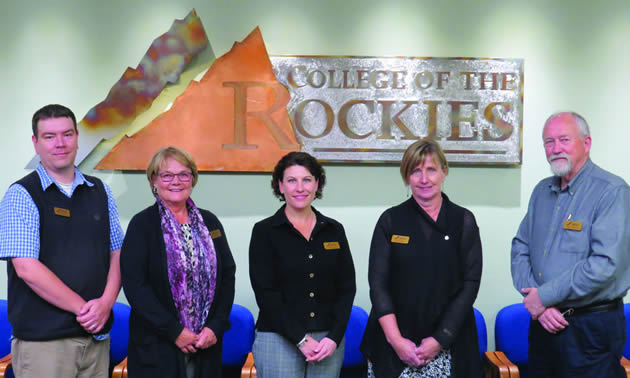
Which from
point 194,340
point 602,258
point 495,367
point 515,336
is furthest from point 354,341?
point 602,258

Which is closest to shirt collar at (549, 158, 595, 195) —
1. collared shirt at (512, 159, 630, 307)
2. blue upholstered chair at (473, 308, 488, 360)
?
collared shirt at (512, 159, 630, 307)

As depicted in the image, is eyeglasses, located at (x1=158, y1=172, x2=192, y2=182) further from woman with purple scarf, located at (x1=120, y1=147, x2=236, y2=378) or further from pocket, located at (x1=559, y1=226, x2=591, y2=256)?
pocket, located at (x1=559, y1=226, x2=591, y2=256)

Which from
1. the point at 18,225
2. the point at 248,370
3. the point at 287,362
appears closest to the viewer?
the point at 18,225

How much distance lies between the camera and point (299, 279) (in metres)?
2.49

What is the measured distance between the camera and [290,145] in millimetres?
3652

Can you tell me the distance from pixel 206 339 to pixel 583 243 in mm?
1665

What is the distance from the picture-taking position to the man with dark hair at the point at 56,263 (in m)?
2.28

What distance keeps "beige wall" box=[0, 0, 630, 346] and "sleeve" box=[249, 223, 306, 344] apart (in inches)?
46.8

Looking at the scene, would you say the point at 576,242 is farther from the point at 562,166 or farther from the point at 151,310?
the point at 151,310

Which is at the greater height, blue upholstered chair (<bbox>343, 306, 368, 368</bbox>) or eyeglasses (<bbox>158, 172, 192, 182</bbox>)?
eyeglasses (<bbox>158, 172, 192, 182</bbox>)

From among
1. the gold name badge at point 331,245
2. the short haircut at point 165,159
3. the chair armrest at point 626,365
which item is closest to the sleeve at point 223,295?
the short haircut at point 165,159

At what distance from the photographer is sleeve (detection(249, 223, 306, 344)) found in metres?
2.44

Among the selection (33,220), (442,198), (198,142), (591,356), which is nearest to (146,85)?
(198,142)

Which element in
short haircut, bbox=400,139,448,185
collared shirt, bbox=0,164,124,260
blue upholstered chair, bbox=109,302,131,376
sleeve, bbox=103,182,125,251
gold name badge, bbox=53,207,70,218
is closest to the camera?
collared shirt, bbox=0,164,124,260
